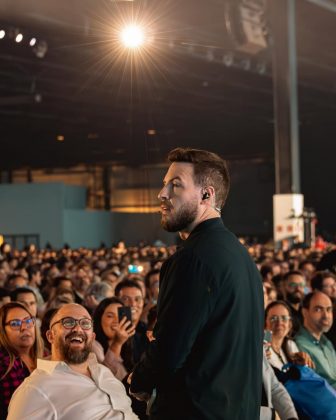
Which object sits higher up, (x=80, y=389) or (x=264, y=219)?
(x=264, y=219)

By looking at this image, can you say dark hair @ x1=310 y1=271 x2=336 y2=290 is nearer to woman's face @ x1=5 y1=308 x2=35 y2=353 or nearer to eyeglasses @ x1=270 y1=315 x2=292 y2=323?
eyeglasses @ x1=270 y1=315 x2=292 y2=323

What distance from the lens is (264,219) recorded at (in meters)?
48.0

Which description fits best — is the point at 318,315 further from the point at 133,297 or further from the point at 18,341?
the point at 18,341

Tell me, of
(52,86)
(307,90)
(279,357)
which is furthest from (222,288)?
(307,90)

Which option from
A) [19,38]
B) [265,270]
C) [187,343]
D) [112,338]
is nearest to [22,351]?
[112,338]

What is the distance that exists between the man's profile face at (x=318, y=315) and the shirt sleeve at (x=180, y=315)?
497 cm

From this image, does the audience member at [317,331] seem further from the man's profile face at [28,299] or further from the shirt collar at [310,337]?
the man's profile face at [28,299]

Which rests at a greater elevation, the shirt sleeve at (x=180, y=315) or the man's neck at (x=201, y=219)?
the man's neck at (x=201, y=219)

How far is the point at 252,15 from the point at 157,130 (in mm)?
23046

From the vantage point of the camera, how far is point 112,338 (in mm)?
6648

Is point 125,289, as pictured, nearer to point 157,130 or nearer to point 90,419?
point 90,419

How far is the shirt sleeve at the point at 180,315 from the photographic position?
3.05 metres

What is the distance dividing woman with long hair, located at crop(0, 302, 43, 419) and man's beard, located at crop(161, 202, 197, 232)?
8.79ft

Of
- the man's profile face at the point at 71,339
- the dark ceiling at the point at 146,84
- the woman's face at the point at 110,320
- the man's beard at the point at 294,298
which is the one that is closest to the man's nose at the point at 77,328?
the man's profile face at the point at 71,339
